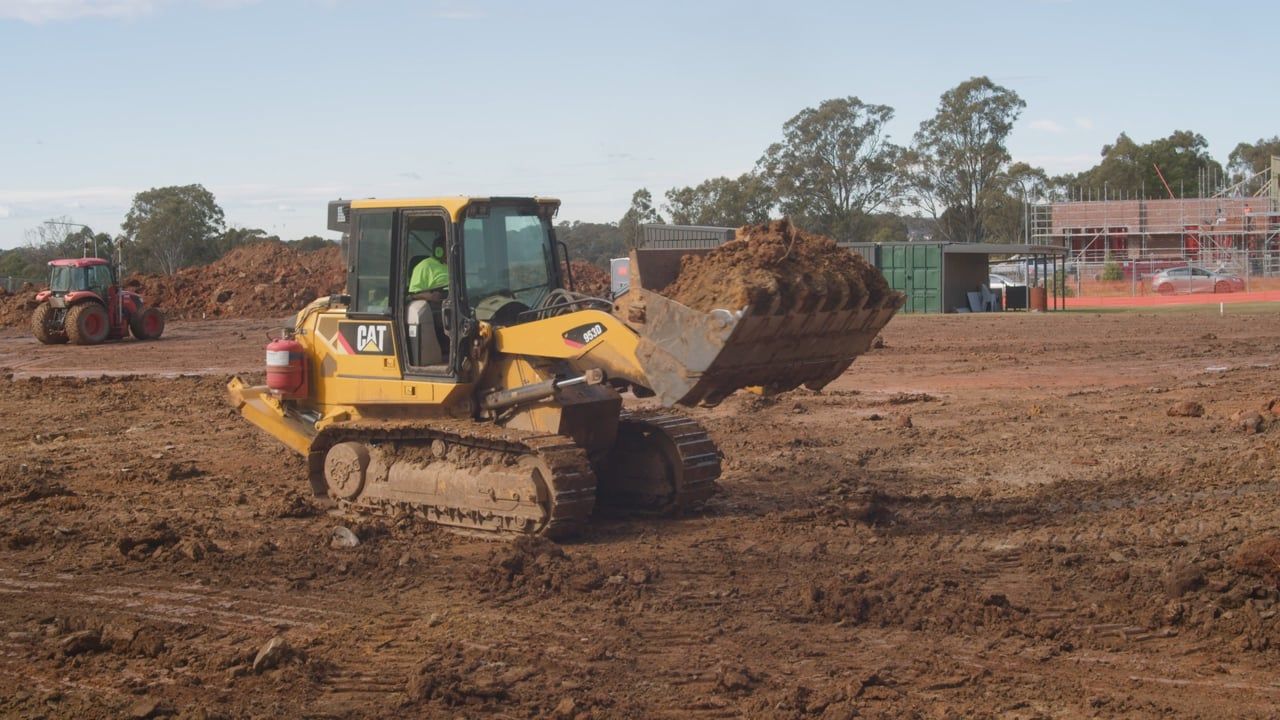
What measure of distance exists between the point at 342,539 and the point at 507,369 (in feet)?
6.06

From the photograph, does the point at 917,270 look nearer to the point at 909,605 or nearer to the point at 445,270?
the point at 445,270

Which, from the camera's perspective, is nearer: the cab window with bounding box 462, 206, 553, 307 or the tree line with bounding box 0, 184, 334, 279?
the cab window with bounding box 462, 206, 553, 307

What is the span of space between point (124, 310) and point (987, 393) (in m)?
23.3

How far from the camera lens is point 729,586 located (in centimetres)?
818

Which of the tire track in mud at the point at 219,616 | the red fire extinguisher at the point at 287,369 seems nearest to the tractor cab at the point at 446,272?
the red fire extinguisher at the point at 287,369

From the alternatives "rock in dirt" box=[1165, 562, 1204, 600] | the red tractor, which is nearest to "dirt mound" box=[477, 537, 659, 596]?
"rock in dirt" box=[1165, 562, 1204, 600]

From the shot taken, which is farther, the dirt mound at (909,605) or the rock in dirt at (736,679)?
the dirt mound at (909,605)

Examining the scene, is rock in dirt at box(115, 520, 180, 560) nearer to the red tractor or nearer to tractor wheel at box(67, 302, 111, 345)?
tractor wheel at box(67, 302, 111, 345)

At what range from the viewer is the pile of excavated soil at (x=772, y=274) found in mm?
8242

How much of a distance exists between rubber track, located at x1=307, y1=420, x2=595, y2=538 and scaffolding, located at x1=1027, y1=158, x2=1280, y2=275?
58.3m

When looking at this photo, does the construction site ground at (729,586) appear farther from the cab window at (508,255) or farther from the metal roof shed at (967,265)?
the metal roof shed at (967,265)

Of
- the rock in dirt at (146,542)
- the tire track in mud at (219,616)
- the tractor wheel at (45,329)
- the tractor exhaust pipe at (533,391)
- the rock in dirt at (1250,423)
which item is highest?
the tractor wheel at (45,329)

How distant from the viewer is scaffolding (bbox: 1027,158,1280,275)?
64.8 metres

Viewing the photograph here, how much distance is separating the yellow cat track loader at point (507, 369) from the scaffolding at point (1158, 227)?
189 feet
